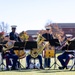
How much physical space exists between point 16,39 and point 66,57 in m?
2.14

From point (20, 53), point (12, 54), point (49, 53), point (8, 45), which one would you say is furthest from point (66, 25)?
point (8, 45)

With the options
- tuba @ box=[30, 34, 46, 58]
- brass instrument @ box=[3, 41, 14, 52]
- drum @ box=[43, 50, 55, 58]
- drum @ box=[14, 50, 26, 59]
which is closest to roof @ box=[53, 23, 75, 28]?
drum @ box=[43, 50, 55, 58]

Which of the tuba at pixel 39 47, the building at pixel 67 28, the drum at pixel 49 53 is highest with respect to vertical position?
the tuba at pixel 39 47

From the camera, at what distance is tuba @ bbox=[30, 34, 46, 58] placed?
12.8 meters

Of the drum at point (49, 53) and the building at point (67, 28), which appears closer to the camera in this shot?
the drum at point (49, 53)

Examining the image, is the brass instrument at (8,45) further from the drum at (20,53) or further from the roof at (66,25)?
the roof at (66,25)

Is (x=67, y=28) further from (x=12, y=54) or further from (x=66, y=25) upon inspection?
(x=12, y=54)

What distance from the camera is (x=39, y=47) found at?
43.1 ft

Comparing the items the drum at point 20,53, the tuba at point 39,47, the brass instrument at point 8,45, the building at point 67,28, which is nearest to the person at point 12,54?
the drum at point 20,53

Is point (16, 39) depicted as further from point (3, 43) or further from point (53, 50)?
point (53, 50)

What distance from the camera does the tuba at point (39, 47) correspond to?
12.8 metres

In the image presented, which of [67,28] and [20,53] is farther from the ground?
[20,53]

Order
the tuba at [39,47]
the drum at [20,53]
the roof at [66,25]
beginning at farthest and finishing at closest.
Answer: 1. the roof at [66,25]
2. the drum at [20,53]
3. the tuba at [39,47]

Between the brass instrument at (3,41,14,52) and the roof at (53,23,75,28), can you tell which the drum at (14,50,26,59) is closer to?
the brass instrument at (3,41,14,52)
